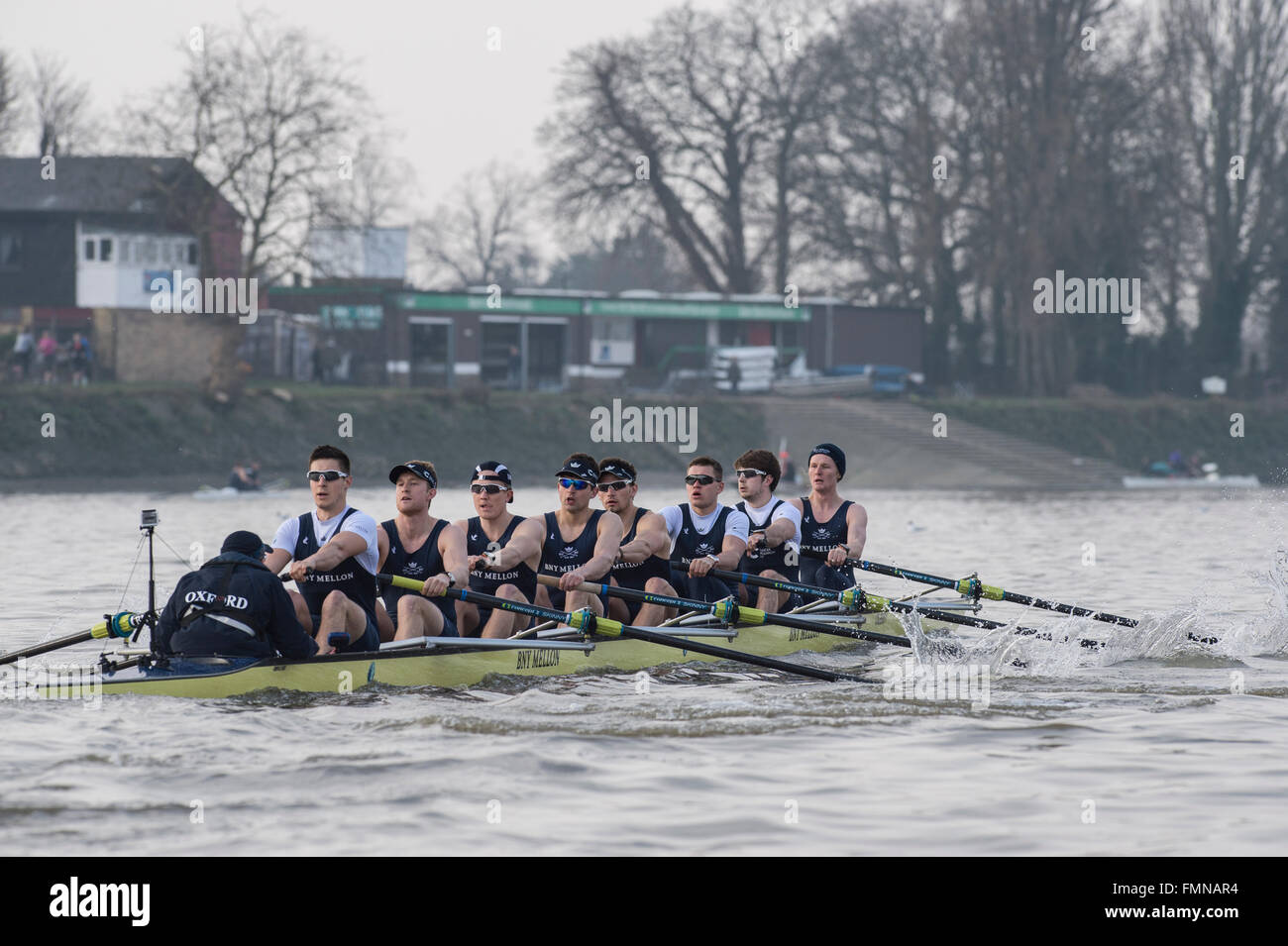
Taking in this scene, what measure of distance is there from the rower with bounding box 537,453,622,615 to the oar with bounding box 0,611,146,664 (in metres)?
2.81

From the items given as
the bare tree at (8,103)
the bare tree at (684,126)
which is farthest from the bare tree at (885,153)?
the bare tree at (8,103)

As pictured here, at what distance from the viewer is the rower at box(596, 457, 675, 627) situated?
1145 centimetres

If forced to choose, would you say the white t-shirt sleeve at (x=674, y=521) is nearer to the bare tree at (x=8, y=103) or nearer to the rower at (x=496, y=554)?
the rower at (x=496, y=554)

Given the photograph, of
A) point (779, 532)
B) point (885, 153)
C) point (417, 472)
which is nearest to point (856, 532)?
point (779, 532)

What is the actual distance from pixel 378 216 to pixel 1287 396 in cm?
3247

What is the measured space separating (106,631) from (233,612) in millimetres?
1101

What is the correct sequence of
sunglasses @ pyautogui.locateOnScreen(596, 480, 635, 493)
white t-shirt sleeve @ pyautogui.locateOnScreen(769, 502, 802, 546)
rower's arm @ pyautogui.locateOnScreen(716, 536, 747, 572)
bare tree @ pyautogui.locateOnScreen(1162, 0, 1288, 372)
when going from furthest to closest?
bare tree @ pyautogui.locateOnScreen(1162, 0, 1288, 372) < white t-shirt sleeve @ pyautogui.locateOnScreen(769, 502, 802, 546) < rower's arm @ pyautogui.locateOnScreen(716, 536, 747, 572) < sunglasses @ pyautogui.locateOnScreen(596, 480, 635, 493)

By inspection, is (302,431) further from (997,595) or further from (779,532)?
(997,595)

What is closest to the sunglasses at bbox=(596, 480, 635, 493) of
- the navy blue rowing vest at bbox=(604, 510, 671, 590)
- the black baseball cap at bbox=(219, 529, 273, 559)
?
the navy blue rowing vest at bbox=(604, 510, 671, 590)

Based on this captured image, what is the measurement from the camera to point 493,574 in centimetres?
1088

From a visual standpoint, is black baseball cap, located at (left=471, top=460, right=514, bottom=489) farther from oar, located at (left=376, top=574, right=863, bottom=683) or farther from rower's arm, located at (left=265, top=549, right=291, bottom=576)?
rower's arm, located at (left=265, top=549, right=291, bottom=576)

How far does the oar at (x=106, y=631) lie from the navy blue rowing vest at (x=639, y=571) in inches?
139

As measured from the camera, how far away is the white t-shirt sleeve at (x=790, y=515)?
1284cm
